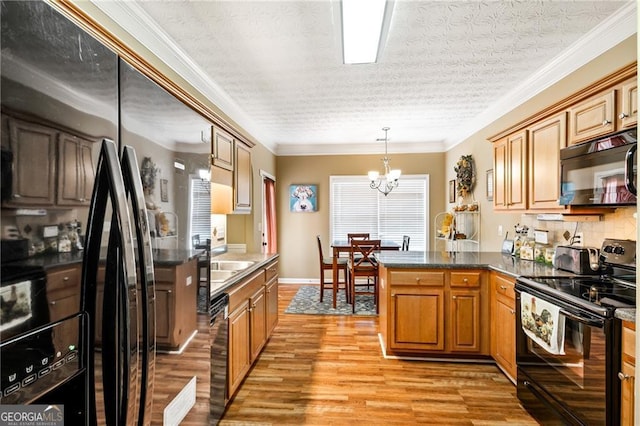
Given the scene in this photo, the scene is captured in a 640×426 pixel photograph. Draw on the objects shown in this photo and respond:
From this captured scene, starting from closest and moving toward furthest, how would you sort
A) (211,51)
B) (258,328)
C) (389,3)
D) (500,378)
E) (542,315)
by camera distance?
1. (389,3)
2. (542,315)
3. (211,51)
4. (500,378)
5. (258,328)

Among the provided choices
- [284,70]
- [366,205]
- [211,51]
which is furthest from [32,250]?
[366,205]

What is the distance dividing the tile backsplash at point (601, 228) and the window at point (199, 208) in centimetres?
262

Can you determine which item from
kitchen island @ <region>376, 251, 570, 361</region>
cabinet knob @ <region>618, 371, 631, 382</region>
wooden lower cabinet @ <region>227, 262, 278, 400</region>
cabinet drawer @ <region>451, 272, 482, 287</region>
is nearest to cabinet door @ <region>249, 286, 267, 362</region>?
wooden lower cabinet @ <region>227, 262, 278, 400</region>

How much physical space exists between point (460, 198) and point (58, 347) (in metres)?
5.36

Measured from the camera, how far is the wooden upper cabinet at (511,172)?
2.76 meters

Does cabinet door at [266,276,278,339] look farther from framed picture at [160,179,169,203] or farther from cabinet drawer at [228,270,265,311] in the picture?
framed picture at [160,179,169,203]

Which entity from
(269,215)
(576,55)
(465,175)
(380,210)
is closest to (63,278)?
(576,55)

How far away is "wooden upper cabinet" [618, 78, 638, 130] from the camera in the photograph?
67.9 inches

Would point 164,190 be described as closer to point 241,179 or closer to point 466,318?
point 241,179

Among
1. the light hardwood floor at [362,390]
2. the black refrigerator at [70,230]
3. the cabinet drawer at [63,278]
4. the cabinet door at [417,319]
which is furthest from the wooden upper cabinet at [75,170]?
the cabinet door at [417,319]

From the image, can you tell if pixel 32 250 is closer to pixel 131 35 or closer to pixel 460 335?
pixel 131 35

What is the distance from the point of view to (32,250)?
22.0 inches

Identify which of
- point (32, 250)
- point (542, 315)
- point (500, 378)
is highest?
point (32, 250)

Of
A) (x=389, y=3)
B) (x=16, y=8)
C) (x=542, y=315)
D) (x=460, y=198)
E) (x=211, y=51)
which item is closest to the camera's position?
(x=16, y=8)
